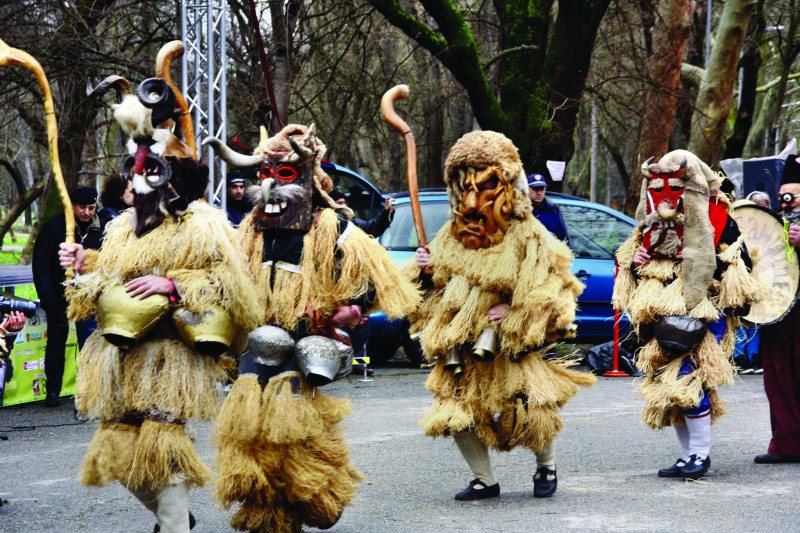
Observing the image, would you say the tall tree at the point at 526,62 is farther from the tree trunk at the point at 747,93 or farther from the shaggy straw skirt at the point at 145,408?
the shaggy straw skirt at the point at 145,408

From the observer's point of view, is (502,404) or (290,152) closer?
(290,152)

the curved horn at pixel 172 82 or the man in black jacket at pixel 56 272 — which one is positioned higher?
the curved horn at pixel 172 82

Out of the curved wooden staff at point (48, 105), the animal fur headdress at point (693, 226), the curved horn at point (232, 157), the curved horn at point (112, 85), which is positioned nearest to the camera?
the curved wooden staff at point (48, 105)

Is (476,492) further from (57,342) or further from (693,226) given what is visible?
(57,342)

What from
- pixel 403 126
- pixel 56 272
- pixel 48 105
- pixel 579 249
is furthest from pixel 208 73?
pixel 48 105

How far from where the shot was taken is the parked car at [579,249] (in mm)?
10938

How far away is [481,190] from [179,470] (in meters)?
2.28

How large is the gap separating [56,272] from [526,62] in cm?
723

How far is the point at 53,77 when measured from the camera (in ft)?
45.9

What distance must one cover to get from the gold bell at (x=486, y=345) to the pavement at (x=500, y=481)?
848mm

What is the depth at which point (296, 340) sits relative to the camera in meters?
5.13

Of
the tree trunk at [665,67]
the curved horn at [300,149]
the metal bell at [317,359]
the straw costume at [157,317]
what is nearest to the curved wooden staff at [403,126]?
the curved horn at [300,149]

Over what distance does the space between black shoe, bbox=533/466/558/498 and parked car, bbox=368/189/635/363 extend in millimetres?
4862

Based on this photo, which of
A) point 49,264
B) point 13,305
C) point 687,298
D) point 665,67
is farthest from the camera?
point 665,67
